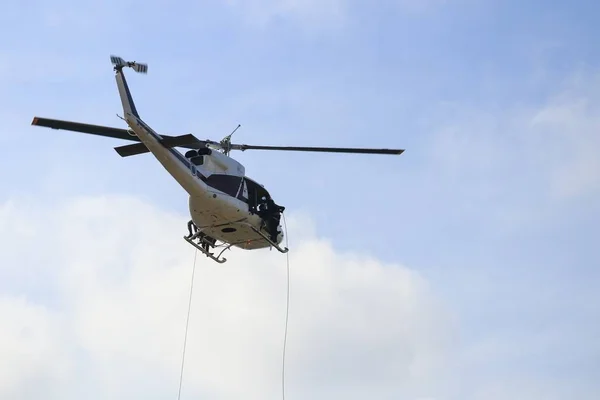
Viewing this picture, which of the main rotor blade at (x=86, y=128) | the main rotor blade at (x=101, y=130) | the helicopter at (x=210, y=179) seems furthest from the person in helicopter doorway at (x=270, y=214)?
the main rotor blade at (x=86, y=128)

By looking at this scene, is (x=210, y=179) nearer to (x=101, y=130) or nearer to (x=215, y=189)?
(x=215, y=189)

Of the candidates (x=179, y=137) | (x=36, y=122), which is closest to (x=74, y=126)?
(x=36, y=122)

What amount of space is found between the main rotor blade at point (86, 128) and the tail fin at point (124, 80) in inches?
A: 47.1

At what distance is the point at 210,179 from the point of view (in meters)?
34.2

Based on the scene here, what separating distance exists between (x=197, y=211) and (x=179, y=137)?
375 cm

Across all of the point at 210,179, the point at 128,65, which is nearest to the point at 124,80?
the point at 128,65

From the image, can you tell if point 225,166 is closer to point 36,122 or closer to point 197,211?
point 197,211

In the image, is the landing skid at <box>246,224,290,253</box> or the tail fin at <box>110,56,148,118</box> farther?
the landing skid at <box>246,224,290,253</box>

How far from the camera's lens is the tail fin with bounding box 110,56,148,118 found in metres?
31.3

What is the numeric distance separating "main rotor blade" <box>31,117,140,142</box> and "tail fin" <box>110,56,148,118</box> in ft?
3.92

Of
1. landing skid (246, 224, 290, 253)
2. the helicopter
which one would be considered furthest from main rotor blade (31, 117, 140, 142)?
landing skid (246, 224, 290, 253)

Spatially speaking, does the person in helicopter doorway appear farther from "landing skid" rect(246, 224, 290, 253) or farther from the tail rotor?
the tail rotor

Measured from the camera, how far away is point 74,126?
31891 mm

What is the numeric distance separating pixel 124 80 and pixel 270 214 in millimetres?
8150
